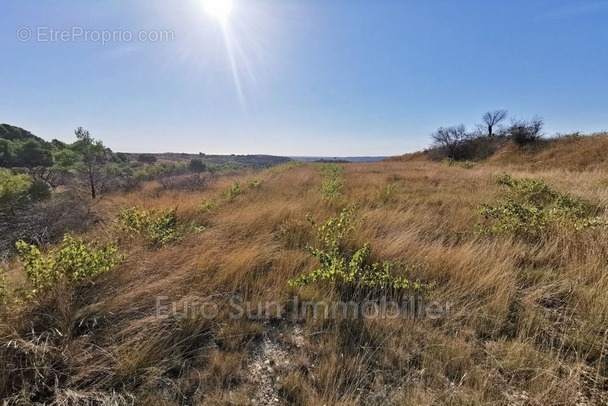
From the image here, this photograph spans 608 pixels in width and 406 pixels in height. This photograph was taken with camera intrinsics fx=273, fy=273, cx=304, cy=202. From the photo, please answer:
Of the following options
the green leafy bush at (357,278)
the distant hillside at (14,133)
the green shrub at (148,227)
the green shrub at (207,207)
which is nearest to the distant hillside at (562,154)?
the green leafy bush at (357,278)

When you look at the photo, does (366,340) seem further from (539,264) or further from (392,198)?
(392,198)

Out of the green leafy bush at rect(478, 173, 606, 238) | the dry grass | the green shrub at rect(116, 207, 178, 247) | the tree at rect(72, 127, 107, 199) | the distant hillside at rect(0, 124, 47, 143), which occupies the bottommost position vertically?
the dry grass

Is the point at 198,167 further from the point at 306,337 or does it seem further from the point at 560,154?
the point at 306,337

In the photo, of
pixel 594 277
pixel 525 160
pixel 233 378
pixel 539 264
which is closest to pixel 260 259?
pixel 233 378

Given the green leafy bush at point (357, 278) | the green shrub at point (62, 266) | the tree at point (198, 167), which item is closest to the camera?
the green shrub at point (62, 266)

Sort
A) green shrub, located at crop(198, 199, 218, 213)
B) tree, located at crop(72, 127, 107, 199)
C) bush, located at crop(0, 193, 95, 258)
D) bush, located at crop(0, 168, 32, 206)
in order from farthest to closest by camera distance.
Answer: tree, located at crop(72, 127, 107, 199)
bush, located at crop(0, 168, 32, 206)
green shrub, located at crop(198, 199, 218, 213)
bush, located at crop(0, 193, 95, 258)

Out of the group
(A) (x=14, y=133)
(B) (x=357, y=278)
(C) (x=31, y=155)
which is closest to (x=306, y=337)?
(B) (x=357, y=278)

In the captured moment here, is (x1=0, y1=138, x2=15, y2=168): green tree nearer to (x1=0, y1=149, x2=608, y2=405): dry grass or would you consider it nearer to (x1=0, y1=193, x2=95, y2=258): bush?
(x1=0, y1=193, x2=95, y2=258): bush

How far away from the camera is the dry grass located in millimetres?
1722

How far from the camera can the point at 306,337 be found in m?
2.23

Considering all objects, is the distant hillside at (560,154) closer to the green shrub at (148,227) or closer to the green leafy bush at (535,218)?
the green leafy bush at (535,218)

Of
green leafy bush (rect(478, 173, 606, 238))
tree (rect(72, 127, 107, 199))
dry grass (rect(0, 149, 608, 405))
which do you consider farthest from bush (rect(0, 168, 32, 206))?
green leafy bush (rect(478, 173, 606, 238))

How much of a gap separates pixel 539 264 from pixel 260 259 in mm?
3281

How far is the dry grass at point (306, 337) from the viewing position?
1.72 meters
